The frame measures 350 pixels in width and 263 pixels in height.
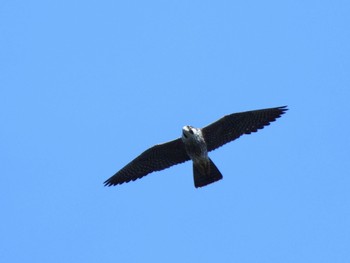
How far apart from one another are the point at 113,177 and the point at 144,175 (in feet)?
2.53

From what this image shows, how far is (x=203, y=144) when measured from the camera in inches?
731

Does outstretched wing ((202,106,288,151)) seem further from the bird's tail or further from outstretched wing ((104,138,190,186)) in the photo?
outstretched wing ((104,138,190,186))

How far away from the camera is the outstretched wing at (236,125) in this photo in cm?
1881

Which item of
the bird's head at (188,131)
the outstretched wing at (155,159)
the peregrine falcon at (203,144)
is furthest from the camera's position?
the outstretched wing at (155,159)

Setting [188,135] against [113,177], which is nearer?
[188,135]

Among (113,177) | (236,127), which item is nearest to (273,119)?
(236,127)

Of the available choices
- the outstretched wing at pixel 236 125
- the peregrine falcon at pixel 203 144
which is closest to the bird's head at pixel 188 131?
the peregrine falcon at pixel 203 144

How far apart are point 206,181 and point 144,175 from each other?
1.53 metres

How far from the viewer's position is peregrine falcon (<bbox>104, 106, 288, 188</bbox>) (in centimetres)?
1859

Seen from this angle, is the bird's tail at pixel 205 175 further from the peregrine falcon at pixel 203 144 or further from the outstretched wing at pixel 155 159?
the outstretched wing at pixel 155 159

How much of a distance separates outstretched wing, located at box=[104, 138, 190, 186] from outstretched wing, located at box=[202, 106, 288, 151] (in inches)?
26.5

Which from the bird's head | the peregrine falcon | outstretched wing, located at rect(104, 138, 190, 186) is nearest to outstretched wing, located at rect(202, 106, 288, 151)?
the peregrine falcon

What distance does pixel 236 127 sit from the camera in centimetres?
1897

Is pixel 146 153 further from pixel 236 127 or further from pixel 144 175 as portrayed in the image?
pixel 236 127
